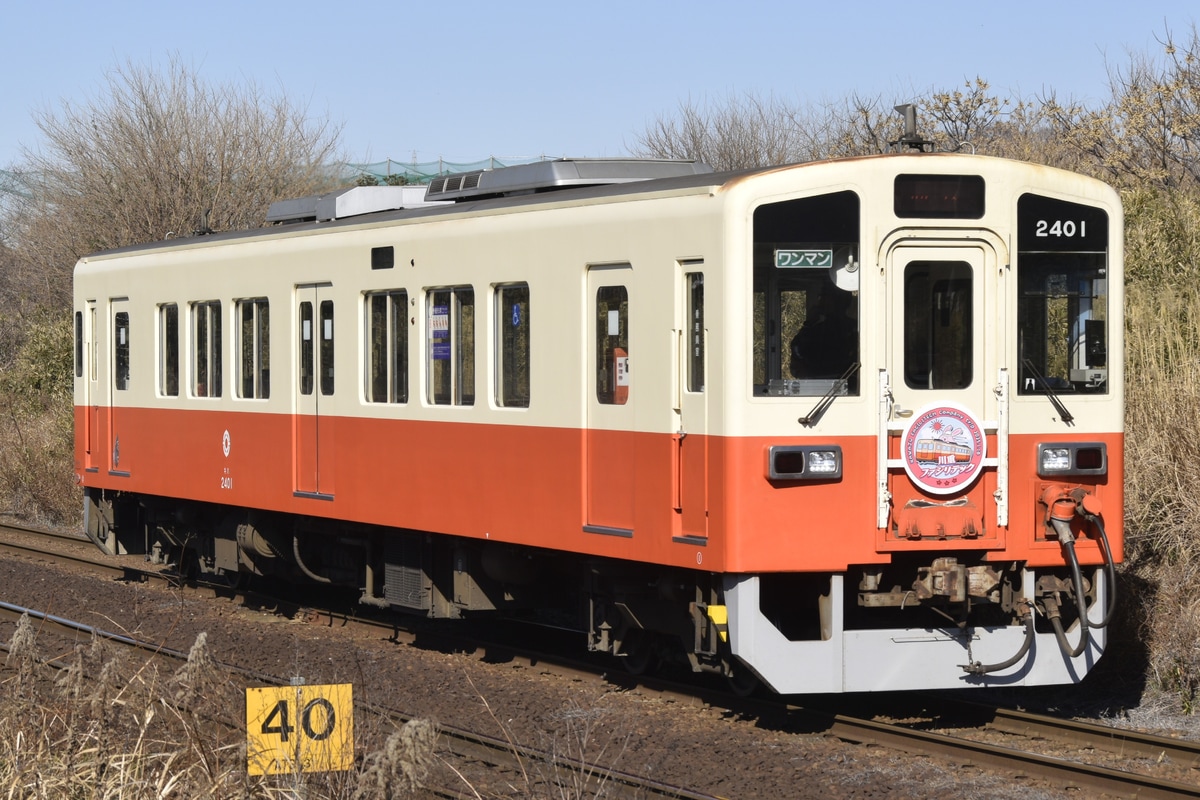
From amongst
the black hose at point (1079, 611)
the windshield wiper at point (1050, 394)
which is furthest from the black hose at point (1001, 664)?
the windshield wiper at point (1050, 394)

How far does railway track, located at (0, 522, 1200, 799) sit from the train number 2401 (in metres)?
2.65

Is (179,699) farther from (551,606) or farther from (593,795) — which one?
(551,606)

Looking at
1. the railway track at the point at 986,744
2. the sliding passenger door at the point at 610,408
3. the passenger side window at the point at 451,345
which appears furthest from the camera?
the passenger side window at the point at 451,345

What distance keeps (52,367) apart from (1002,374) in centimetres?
2098

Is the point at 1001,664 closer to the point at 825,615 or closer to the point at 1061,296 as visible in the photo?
the point at 825,615

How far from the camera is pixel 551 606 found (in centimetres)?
1067

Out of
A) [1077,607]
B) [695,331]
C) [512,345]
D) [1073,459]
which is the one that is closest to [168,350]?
[512,345]

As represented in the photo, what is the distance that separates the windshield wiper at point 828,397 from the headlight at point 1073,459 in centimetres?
113

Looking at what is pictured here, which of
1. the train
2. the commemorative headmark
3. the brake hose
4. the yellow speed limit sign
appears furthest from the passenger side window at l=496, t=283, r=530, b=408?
the yellow speed limit sign

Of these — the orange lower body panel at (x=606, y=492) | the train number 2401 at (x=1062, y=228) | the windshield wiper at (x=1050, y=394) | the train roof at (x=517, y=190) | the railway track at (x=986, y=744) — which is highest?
the train roof at (x=517, y=190)

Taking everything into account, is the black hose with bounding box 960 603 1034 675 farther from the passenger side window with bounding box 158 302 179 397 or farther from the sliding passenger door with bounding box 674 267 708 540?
the passenger side window with bounding box 158 302 179 397

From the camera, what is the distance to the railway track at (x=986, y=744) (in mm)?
7441

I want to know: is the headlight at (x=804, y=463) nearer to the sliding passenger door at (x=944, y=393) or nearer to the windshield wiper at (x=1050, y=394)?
the sliding passenger door at (x=944, y=393)

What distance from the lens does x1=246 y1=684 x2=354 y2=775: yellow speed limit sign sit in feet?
19.9
